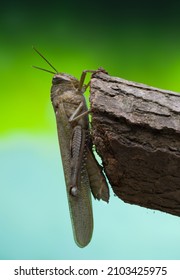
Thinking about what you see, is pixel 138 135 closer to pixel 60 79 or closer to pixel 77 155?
pixel 77 155

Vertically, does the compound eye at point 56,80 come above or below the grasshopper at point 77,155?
above

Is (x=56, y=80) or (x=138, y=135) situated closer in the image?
(x=138, y=135)

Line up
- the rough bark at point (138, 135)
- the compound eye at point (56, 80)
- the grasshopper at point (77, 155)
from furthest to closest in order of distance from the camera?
1. the compound eye at point (56, 80)
2. the grasshopper at point (77, 155)
3. the rough bark at point (138, 135)

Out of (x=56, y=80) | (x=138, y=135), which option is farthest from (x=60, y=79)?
(x=138, y=135)

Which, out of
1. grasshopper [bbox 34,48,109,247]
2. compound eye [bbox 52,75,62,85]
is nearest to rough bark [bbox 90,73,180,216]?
grasshopper [bbox 34,48,109,247]

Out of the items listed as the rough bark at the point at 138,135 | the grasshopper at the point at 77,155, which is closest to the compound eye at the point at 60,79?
the grasshopper at the point at 77,155

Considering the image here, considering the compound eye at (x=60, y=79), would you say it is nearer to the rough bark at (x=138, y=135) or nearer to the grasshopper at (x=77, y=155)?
the grasshopper at (x=77, y=155)
